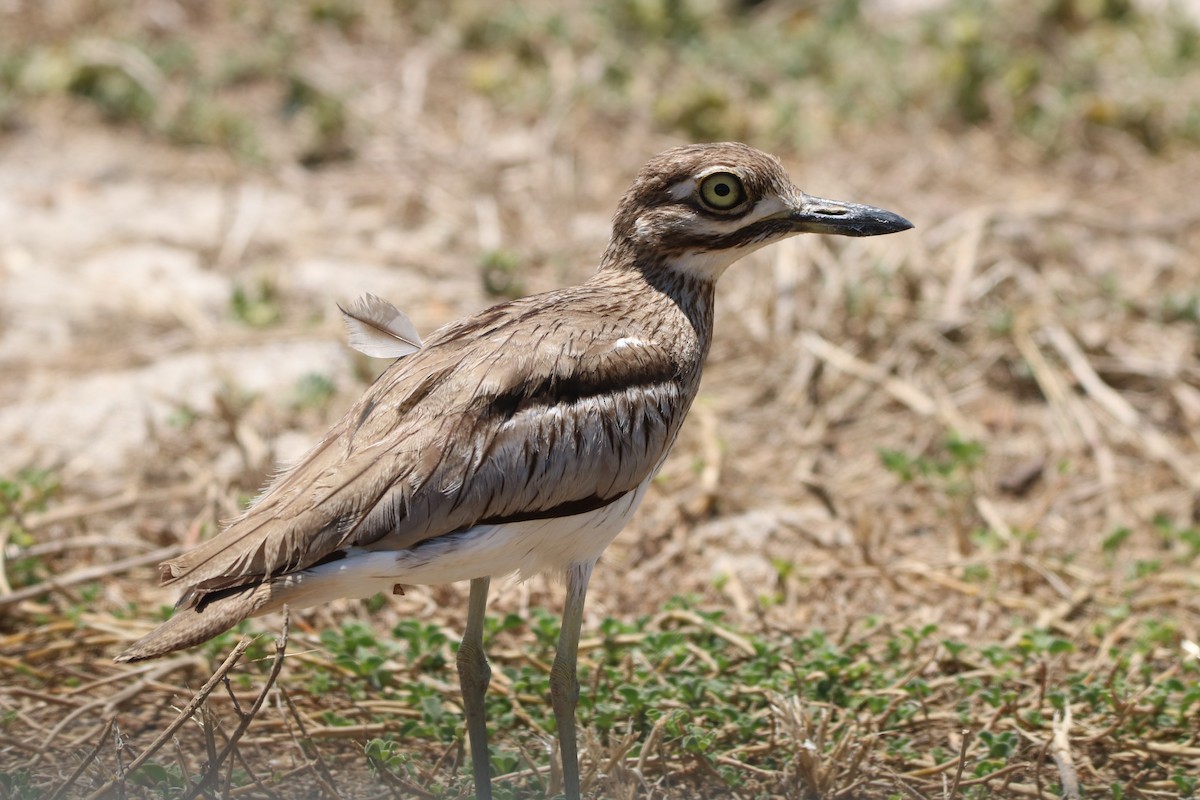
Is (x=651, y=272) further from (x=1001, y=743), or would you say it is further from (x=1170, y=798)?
(x=1170, y=798)

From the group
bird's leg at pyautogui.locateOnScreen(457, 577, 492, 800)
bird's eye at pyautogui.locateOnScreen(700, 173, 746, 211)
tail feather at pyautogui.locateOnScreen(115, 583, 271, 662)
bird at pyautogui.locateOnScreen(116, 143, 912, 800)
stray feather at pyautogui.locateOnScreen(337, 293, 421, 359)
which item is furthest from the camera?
bird's eye at pyautogui.locateOnScreen(700, 173, 746, 211)

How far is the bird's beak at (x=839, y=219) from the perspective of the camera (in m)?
3.63

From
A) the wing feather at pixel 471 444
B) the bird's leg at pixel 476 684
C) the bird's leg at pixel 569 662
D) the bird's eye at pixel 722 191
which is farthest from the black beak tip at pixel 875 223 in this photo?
the bird's leg at pixel 476 684

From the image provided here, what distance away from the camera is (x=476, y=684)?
3.39 metres

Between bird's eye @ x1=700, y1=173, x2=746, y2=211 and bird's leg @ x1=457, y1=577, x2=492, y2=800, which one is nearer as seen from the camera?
bird's leg @ x1=457, y1=577, x2=492, y2=800

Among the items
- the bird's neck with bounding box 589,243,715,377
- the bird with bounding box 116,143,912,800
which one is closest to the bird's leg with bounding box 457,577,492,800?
the bird with bounding box 116,143,912,800

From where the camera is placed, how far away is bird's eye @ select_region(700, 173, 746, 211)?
→ 356cm

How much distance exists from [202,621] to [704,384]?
316 cm

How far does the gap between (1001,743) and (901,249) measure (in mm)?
2995

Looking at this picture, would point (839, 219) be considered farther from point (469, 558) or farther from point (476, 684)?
point (476, 684)

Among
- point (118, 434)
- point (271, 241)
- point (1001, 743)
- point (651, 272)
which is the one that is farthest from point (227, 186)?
point (1001, 743)

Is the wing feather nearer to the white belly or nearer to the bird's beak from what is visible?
the white belly

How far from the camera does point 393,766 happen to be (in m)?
3.35

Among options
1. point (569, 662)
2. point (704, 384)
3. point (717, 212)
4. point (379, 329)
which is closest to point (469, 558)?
point (569, 662)
